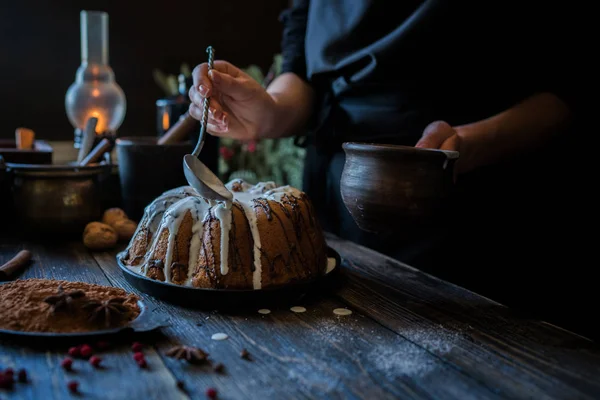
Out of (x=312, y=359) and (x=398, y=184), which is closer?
(x=312, y=359)

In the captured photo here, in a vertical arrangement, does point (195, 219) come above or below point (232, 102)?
below

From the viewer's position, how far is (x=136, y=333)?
1.01 metres

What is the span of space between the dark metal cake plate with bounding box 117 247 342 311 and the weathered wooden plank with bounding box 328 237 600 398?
0.47 ft

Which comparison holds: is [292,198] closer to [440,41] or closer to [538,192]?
[440,41]

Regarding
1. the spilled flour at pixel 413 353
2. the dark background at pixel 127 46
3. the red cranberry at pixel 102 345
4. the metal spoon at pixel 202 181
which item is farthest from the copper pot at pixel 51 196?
the dark background at pixel 127 46

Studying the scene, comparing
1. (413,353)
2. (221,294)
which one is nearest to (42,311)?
(221,294)

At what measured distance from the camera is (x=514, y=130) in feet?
5.41

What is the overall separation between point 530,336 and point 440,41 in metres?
0.89

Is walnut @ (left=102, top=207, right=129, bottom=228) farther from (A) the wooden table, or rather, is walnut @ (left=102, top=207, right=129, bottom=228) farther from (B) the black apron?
(B) the black apron

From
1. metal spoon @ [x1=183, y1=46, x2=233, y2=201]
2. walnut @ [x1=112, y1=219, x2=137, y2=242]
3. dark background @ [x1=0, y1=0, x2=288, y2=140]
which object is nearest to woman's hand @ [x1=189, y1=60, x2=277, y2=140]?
metal spoon @ [x1=183, y1=46, x2=233, y2=201]

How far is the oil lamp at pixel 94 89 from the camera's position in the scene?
237cm

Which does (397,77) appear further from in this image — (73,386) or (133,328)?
(73,386)

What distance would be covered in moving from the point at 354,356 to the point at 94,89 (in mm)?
1827

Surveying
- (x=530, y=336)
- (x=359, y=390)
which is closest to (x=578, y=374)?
(x=530, y=336)
